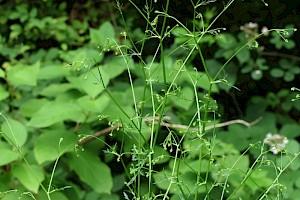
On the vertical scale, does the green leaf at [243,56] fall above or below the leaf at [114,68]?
below

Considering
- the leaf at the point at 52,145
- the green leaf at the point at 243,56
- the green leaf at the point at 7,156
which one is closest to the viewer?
the green leaf at the point at 7,156

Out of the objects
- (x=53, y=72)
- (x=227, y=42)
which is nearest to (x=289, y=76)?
Result: (x=227, y=42)

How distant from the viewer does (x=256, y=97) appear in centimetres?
321

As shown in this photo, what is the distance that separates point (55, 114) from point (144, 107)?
15.8 inches

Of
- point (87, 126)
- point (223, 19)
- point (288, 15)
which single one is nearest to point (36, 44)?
point (223, 19)

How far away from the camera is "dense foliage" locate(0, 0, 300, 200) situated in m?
1.17

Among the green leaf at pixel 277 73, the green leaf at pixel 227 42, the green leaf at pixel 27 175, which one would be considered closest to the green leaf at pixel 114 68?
the green leaf at pixel 27 175

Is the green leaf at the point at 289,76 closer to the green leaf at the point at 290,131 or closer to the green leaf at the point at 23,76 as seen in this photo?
the green leaf at the point at 290,131

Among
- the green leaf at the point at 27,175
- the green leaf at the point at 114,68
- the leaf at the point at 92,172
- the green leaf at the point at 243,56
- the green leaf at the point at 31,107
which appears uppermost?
the green leaf at the point at 114,68

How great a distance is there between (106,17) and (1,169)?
5.72 feet

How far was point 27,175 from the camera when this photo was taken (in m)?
1.92

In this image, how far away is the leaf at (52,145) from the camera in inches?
76.5

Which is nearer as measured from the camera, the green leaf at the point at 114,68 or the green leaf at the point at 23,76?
the green leaf at the point at 23,76

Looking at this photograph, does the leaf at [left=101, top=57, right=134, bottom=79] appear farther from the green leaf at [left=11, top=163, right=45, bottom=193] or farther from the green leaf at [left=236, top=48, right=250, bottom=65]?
the green leaf at [left=236, top=48, right=250, bottom=65]
